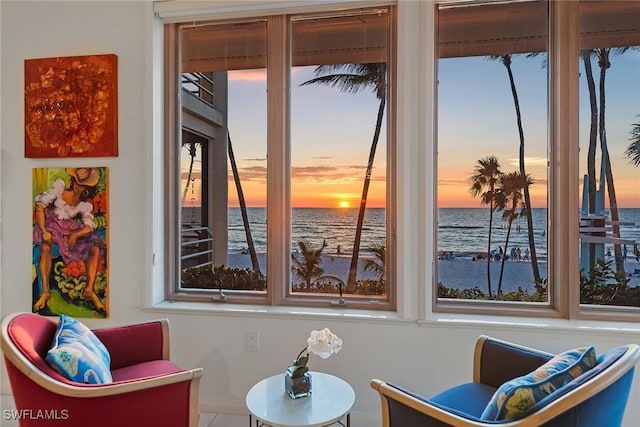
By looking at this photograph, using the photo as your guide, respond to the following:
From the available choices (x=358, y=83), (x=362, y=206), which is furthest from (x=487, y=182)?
(x=358, y=83)

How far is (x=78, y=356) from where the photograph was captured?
1.74 m

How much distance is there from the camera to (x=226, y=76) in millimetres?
2812

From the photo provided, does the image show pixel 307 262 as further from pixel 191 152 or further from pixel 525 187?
pixel 525 187

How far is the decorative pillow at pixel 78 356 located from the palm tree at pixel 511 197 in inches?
86.4

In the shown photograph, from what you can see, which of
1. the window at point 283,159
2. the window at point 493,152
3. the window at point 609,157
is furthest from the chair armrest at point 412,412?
the window at point 609,157

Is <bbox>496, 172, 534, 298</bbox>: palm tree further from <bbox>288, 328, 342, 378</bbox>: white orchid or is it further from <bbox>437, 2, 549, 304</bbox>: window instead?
<bbox>288, 328, 342, 378</bbox>: white orchid

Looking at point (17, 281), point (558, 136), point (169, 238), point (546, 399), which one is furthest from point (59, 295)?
point (558, 136)

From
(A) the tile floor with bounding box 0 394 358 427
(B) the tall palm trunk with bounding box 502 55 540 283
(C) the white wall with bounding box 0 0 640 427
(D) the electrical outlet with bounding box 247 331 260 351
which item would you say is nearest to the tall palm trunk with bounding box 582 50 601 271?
(B) the tall palm trunk with bounding box 502 55 540 283

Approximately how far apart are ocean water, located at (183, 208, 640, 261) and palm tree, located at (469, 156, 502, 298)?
2.3 inches

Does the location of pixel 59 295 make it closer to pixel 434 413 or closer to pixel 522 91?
pixel 434 413

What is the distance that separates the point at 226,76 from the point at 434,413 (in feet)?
7.80

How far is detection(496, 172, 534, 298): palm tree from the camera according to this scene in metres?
2.49

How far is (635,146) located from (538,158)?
1.73 ft

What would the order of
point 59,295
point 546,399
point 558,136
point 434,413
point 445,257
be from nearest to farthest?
point 546,399 < point 434,413 < point 558,136 < point 445,257 < point 59,295
